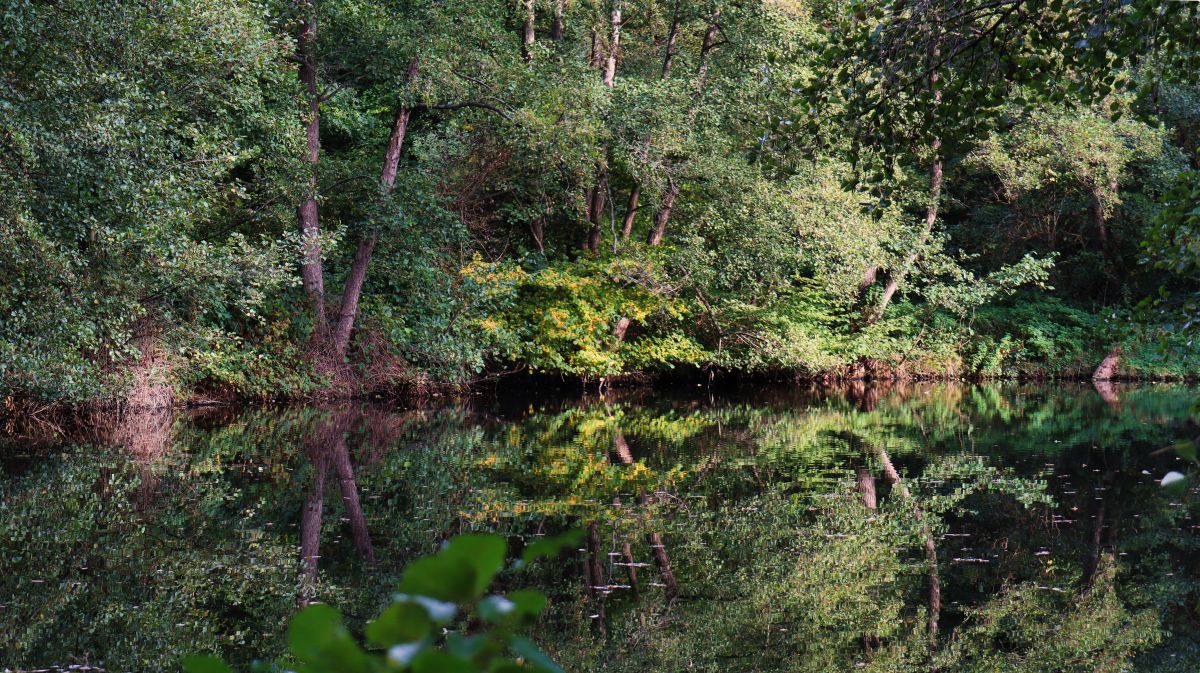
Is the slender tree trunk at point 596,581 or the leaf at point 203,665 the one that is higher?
the leaf at point 203,665

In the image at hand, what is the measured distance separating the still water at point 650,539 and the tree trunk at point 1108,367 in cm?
1315

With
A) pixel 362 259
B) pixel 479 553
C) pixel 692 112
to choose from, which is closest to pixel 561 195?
pixel 692 112

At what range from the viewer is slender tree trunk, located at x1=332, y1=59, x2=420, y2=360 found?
66.2 ft

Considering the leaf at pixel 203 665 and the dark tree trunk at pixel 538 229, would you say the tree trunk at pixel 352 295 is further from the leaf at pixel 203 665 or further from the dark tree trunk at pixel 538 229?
the leaf at pixel 203 665

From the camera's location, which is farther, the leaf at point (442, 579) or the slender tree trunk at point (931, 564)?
the slender tree trunk at point (931, 564)

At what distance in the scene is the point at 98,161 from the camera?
11.4 metres

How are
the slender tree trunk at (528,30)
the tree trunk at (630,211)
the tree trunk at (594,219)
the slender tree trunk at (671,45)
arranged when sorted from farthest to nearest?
1. the tree trunk at (630,211)
2. the tree trunk at (594,219)
3. the slender tree trunk at (671,45)
4. the slender tree trunk at (528,30)

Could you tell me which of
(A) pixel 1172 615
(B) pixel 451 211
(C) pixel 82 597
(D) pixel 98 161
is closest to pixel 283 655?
(C) pixel 82 597

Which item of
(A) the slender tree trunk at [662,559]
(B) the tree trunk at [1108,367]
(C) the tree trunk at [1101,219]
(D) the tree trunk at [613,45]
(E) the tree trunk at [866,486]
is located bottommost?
(B) the tree trunk at [1108,367]

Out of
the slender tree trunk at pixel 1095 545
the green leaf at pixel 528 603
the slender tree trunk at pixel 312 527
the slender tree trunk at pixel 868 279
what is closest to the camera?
the green leaf at pixel 528 603

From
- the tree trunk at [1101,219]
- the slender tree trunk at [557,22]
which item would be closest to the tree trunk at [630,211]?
the slender tree trunk at [557,22]

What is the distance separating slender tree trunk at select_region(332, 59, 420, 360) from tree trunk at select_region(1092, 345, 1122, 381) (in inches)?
718

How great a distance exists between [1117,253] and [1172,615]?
24884 mm

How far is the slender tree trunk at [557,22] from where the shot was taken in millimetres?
22453
